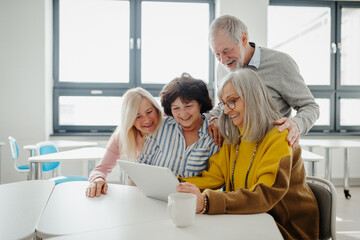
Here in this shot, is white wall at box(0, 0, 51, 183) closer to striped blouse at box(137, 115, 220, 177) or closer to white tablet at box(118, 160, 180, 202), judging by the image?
striped blouse at box(137, 115, 220, 177)

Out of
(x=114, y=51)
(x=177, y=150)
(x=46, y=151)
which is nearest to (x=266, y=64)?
(x=177, y=150)

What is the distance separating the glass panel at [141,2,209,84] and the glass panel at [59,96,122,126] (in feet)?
2.30

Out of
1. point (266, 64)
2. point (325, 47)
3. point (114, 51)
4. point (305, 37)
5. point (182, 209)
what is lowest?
point (182, 209)

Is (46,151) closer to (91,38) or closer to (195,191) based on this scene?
(91,38)

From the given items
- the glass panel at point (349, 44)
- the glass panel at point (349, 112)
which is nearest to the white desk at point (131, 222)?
the glass panel at point (349, 112)

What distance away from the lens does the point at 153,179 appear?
46.3 inches

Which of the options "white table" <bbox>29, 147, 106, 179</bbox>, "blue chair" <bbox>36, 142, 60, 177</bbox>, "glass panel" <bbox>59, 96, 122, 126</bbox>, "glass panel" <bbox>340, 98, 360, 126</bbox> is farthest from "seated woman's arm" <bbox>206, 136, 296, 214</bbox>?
"glass panel" <bbox>340, 98, 360, 126</bbox>

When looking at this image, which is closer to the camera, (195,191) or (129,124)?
(195,191)

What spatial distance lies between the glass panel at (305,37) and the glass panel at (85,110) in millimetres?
2742

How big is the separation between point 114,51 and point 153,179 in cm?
389

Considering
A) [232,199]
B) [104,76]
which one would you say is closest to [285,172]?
[232,199]

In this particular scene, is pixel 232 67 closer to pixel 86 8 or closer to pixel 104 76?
pixel 104 76

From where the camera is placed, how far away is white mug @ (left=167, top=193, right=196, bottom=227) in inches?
36.7

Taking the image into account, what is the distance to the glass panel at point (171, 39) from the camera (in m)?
4.77
